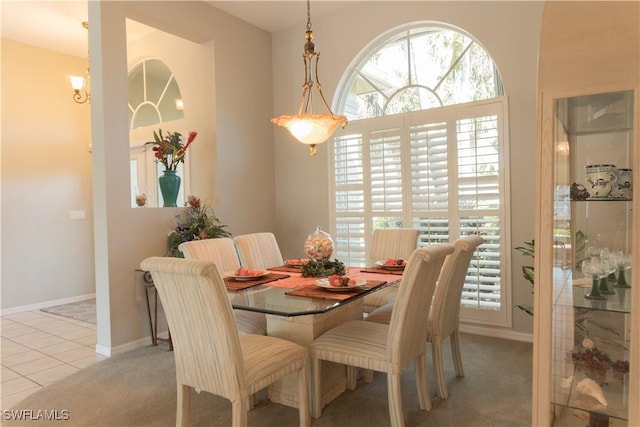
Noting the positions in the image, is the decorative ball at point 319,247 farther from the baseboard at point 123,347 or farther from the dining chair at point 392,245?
the baseboard at point 123,347

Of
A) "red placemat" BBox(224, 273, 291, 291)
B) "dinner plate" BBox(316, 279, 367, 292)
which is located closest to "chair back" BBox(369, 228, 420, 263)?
"red placemat" BBox(224, 273, 291, 291)

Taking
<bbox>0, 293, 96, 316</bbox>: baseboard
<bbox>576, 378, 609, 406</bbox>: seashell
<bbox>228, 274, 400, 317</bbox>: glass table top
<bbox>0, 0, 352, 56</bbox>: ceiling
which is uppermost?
<bbox>0, 0, 352, 56</bbox>: ceiling

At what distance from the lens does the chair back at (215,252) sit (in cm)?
290

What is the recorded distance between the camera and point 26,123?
5082mm

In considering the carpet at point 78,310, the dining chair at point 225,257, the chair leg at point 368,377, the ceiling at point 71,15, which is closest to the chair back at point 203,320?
the dining chair at point 225,257

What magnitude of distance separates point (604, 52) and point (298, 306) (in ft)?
5.59

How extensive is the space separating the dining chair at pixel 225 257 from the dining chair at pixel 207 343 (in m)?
0.66

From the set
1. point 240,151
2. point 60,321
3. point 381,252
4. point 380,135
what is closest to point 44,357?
point 60,321

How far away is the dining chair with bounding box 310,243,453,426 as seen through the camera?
78.2 inches

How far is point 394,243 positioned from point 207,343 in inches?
80.4

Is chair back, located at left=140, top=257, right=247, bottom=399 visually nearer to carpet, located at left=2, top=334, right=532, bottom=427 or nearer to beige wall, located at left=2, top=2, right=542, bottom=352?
carpet, located at left=2, top=334, right=532, bottom=427

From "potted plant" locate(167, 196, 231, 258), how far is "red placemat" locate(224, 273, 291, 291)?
4.48 feet

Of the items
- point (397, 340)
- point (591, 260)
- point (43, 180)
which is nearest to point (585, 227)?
point (591, 260)

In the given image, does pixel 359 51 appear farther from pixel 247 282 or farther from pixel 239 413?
pixel 239 413
